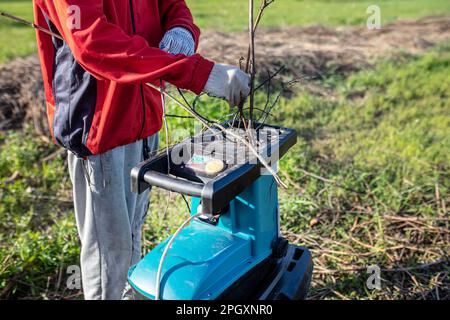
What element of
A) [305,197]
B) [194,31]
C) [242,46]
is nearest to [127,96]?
[194,31]

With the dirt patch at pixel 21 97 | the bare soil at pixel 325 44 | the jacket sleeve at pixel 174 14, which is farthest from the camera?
the bare soil at pixel 325 44

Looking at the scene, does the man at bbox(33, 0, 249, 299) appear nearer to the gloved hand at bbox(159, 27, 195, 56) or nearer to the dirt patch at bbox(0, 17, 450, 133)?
the gloved hand at bbox(159, 27, 195, 56)

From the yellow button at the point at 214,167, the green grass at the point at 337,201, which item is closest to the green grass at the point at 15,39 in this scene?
the green grass at the point at 337,201

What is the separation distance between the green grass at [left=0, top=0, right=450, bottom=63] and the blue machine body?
5738mm

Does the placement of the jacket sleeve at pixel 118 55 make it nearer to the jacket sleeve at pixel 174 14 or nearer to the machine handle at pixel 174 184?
the machine handle at pixel 174 184

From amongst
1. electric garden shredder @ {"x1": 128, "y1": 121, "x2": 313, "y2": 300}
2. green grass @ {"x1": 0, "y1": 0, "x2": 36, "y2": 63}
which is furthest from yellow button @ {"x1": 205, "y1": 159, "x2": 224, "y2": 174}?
green grass @ {"x1": 0, "y1": 0, "x2": 36, "y2": 63}

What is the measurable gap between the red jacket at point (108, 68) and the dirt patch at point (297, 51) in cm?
282

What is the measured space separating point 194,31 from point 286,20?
24.2 ft

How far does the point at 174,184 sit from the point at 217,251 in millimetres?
315

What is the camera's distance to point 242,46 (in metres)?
5.88

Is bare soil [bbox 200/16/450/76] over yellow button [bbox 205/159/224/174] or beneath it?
over

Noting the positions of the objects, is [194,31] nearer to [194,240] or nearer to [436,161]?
[194,240]

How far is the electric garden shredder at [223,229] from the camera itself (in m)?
1.38

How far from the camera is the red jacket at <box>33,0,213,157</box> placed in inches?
53.3
